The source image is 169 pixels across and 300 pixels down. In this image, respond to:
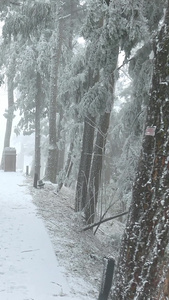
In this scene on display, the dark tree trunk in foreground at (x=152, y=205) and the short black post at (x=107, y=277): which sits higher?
the dark tree trunk in foreground at (x=152, y=205)

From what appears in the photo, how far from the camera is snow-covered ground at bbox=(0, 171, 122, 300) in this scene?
5.22 m

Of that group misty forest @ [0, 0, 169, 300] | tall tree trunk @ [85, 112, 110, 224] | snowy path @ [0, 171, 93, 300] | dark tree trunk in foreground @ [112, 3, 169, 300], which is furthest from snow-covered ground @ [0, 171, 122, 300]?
dark tree trunk in foreground @ [112, 3, 169, 300]

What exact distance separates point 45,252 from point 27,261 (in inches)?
25.6

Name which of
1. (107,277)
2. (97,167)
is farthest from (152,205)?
(97,167)

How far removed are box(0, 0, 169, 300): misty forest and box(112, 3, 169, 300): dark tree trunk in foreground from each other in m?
0.01

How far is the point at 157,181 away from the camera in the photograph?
4.05 metres

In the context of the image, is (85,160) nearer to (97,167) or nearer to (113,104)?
(97,167)

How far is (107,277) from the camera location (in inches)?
188

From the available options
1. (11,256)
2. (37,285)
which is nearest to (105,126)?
(11,256)

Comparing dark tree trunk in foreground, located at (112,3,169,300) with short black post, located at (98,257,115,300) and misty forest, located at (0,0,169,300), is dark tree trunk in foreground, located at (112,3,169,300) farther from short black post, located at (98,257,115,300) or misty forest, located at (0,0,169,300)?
short black post, located at (98,257,115,300)

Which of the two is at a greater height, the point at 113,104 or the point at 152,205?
the point at 113,104

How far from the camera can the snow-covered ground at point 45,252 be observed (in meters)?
5.22

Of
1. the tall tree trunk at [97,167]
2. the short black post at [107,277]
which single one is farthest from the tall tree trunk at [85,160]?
the short black post at [107,277]

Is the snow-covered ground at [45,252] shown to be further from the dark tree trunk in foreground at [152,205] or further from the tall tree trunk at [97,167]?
the dark tree trunk in foreground at [152,205]
